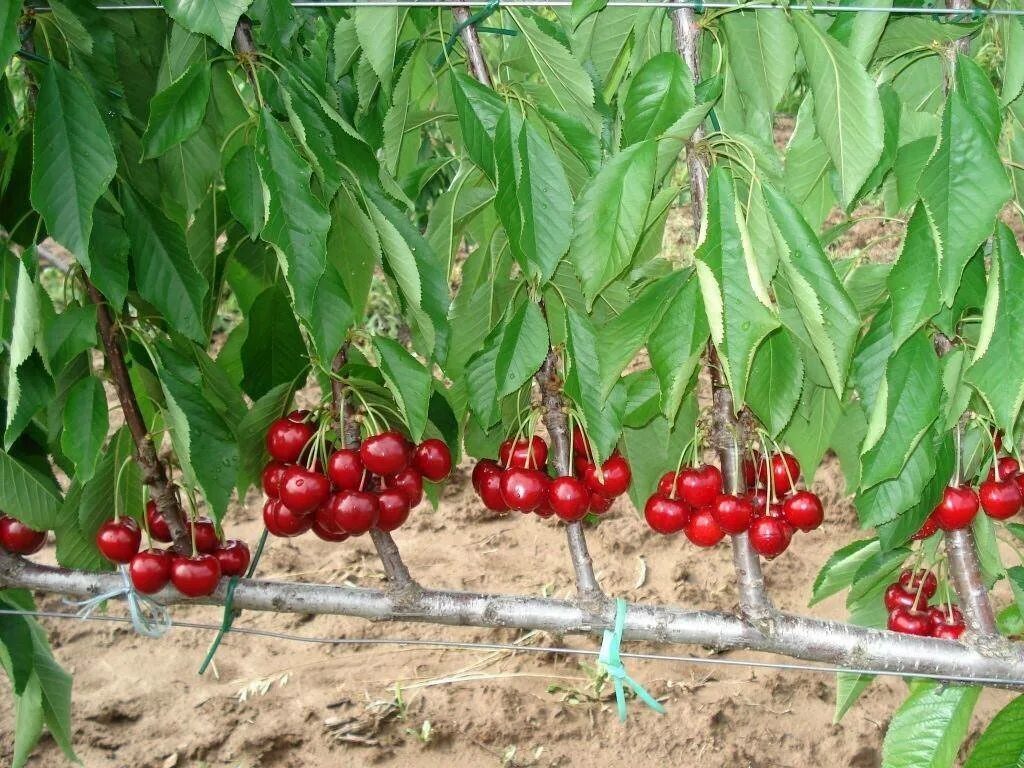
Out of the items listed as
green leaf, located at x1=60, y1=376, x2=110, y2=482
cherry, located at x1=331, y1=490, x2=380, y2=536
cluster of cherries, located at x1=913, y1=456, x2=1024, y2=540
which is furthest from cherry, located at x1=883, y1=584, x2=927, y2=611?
green leaf, located at x1=60, y1=376, x2=110, y2=482

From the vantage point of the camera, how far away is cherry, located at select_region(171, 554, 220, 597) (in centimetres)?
141

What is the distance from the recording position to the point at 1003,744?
147 cm

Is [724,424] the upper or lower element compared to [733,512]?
upper

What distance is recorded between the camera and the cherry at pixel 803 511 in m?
1.38

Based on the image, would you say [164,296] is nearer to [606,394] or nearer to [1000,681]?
[606,394]

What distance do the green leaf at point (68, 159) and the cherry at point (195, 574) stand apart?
0.44m

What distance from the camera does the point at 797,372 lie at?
1.27 metres

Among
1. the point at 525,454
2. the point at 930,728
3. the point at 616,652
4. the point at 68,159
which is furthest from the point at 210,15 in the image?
the point at 930,728

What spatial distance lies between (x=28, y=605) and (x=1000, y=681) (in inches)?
66.4

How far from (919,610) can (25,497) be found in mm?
1368

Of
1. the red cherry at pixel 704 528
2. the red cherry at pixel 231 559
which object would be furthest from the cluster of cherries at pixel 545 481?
the red cherry at pixel 231 559

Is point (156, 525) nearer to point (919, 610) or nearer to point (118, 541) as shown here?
point (118, 541)

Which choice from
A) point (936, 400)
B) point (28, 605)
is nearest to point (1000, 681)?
point (936, 400)

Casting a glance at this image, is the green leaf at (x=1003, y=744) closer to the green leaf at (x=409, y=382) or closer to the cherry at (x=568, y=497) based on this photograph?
the cherry at (x=568, y=497)
